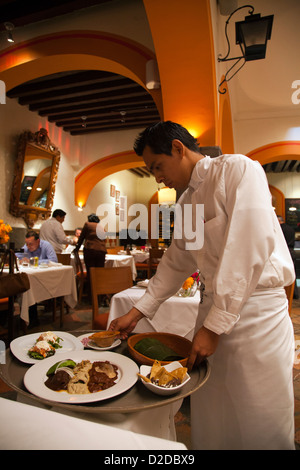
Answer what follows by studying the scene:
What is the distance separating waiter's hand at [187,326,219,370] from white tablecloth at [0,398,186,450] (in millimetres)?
396

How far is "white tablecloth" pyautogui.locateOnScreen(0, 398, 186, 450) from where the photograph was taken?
0.36 metres

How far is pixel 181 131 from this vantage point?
40.6 inches

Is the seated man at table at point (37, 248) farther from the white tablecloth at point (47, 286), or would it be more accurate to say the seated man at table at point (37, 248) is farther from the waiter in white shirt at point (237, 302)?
the waiter in white shirt at point (237, 302)

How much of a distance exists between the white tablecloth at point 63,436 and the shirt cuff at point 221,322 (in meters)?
0.42

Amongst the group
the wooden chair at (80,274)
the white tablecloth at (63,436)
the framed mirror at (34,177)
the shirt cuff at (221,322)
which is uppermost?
the framed mirror at (34,177)

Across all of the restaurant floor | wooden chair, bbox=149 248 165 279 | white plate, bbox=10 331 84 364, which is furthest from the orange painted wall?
white plate, bbox=10 331 84 364

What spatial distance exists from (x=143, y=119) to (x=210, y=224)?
7.39 meters

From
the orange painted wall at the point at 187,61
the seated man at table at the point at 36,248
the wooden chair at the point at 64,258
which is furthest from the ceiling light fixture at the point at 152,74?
the wooden chair at the point at 64,258

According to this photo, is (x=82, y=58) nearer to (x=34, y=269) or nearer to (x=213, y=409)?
(x=34, y=269)

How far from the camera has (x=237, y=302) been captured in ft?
2.56

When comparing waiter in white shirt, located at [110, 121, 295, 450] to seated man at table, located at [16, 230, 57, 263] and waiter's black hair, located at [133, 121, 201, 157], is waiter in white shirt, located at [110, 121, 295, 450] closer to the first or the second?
waiter's black hair, located at [133, 121, 201, 157]

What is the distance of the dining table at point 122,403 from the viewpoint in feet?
1.87

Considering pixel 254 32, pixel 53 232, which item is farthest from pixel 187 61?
pixel 53 232

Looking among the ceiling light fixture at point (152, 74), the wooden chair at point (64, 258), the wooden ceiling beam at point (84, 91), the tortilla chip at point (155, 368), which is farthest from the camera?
the wooden ceiling beam at point (84, 91)
